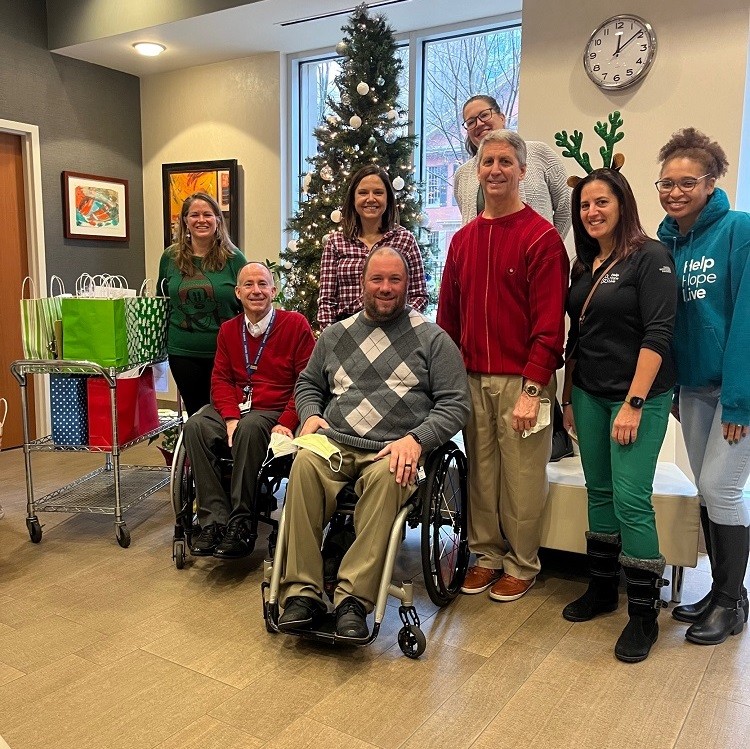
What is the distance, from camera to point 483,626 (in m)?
2.36

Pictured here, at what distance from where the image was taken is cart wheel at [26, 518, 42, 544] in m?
3.05

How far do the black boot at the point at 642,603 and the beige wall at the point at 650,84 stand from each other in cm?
105

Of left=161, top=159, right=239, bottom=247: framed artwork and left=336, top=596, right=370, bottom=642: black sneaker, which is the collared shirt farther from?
left=161, top=159, right=239, bottom=247: framed artwork

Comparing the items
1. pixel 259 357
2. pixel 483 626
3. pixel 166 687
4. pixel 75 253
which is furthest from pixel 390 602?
pixel 75 253

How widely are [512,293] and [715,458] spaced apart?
80 cm

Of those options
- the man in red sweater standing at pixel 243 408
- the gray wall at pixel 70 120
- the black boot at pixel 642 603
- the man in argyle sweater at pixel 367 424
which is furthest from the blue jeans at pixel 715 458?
the gray wall at pixel 70 120

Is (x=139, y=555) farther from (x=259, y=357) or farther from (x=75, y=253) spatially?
(x=75, y=253)

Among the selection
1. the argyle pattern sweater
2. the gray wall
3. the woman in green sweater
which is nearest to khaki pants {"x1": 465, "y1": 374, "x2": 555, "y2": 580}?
the argyle pattern sweater

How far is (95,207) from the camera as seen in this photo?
17.1 feet

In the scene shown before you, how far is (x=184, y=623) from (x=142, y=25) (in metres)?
3.80

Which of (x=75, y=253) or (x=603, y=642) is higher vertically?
(x=75, y=253)

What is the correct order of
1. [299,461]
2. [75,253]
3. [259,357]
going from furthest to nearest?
[75,253] < [259,357] < [299,461]

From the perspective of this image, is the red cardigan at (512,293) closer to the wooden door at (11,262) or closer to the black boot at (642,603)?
the black boot at (642,603)

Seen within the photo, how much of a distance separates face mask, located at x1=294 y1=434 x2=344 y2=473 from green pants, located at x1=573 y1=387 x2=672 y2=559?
0.79m
